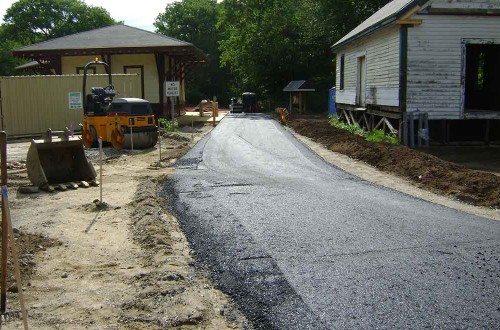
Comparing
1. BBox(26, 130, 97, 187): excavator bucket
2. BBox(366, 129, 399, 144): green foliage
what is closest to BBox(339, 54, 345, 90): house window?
BBox(366, 129, 399, 144): green foliage

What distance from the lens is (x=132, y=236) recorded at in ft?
24.8

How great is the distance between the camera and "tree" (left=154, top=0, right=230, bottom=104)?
2717 inches

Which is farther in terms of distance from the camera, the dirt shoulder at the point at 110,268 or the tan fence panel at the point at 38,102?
the tan fence panel at the point at 38,102

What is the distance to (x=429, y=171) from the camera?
12297mm

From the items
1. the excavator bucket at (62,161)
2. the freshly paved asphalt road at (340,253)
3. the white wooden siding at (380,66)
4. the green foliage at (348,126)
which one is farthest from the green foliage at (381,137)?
the excavator bucket at (62,161)

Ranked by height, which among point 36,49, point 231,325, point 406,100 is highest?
point 36,49

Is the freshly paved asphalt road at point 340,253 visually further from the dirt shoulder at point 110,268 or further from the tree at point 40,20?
the tree at point 40,20

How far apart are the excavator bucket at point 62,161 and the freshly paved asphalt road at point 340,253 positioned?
92.1 inches

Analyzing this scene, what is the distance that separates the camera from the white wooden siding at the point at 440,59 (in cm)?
1742

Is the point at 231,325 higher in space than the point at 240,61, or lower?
lower

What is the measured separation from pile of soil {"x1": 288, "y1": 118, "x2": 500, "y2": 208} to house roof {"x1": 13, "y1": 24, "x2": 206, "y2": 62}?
12551 mm

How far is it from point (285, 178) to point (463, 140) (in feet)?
31.3

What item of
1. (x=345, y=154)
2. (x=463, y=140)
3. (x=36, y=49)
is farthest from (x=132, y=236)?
(x=36, y=49)

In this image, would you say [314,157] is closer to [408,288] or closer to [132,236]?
[132,236]
